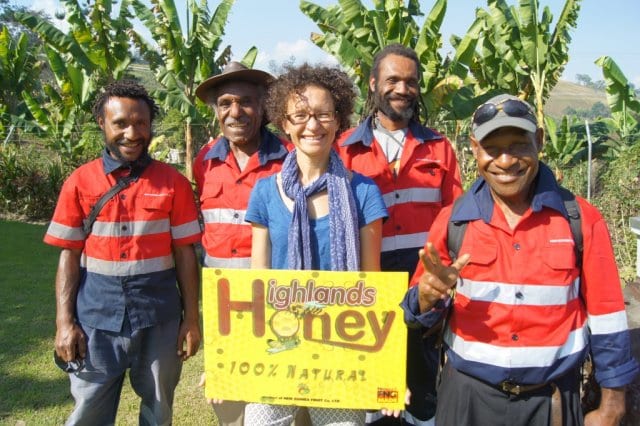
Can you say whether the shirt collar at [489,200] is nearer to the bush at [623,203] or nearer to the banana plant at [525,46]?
the bush at [623,203]

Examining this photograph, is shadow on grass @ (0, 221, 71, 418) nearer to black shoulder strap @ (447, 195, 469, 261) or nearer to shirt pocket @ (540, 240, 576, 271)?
black shoulder strap @ (447, 195, 469, 261)

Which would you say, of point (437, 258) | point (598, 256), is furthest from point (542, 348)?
point (437, 258)

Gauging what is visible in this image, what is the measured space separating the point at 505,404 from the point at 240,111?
6.50ft

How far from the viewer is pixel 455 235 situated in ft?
6.98

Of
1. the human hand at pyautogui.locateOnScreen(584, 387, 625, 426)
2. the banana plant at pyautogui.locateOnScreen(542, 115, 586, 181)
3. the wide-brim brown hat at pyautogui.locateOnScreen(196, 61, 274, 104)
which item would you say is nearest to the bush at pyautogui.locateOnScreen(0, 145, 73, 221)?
the banana plant at pyautogui.locateOnScreen(542, 115, 586, 181)

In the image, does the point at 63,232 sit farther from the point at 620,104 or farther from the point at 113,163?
the point at 620,104

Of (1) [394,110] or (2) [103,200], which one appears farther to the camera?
(1) [394,110]

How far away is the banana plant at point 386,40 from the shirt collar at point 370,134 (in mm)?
6206

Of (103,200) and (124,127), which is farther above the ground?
(124,127)

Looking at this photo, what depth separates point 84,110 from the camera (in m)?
12.5

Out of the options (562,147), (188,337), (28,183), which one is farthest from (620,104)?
(28,183)

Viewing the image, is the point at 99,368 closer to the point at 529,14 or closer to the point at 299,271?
the point at 299,271

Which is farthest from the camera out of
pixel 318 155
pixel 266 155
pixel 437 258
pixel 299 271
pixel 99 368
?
pixel 266 155

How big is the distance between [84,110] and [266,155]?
10713mm
